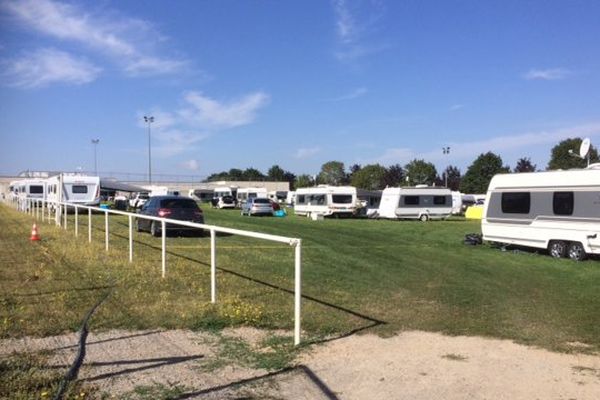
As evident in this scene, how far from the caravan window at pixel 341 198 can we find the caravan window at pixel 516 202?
25387 mm

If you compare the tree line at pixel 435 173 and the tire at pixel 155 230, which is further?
the tree line at pixel 435 173

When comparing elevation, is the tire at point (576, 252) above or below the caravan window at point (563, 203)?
below

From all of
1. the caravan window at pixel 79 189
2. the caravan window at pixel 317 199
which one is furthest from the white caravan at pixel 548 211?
the caravan window at pixel 79 189

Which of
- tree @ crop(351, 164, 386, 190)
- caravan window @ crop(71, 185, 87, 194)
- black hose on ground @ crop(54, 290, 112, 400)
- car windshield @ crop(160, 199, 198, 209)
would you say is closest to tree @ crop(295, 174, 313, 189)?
tree @ crop(351, 164, 386, 190)

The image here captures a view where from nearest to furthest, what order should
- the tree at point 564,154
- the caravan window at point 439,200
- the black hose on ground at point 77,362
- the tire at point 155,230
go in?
1. the black hose on ground at point 77,362
2. the tire at point 155,230
3. the caravan window at point 439,200
4. the tree at point 564,154

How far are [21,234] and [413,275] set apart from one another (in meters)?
13.7

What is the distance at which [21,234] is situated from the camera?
20500mm

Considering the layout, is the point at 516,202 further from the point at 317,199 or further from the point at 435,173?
the point at 435,173

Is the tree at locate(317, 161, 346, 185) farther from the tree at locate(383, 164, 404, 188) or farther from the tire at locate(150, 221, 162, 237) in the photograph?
the tire at locate(150, 221, 162, 237)

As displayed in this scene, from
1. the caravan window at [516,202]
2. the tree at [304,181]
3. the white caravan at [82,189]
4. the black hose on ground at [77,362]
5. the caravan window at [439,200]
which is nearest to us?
the black hose on ground at [77,362]

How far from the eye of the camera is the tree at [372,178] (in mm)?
124375

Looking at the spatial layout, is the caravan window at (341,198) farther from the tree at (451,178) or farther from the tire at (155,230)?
the tree at (451,178)

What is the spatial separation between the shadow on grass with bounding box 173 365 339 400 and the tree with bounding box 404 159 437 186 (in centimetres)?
11419

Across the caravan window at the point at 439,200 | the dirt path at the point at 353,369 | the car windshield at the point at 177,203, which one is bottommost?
the dirt path at the point at 353,369
